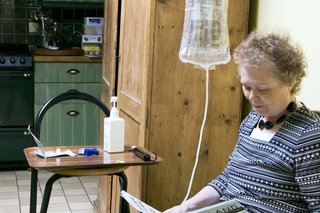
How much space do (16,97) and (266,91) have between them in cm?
321

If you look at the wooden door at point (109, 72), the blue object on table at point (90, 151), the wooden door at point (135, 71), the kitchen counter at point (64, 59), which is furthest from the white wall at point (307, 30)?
the kitchen counter at point (64, 59)

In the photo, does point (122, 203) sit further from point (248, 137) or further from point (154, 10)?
point (154, 10)

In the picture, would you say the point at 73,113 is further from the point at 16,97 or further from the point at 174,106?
the point at 174,106

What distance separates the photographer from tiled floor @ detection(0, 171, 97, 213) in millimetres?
3707

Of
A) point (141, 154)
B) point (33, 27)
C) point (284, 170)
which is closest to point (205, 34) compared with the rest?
point (141, 154)

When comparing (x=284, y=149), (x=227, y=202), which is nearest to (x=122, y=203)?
(x=227, y=202)

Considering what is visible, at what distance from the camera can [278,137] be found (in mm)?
1701

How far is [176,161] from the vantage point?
94.9 inches

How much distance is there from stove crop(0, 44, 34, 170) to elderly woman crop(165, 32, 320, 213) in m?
3.04

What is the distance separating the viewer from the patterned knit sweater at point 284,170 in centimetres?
157

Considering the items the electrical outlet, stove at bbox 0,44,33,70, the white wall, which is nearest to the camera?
the white wall

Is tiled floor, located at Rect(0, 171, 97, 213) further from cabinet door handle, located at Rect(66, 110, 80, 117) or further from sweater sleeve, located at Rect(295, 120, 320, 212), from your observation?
sweater sleeve, located at Rect(295, 120, 320, 212)

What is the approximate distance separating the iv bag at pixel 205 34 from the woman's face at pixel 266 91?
0.55 m

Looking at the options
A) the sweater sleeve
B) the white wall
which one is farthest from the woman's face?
the white wall
